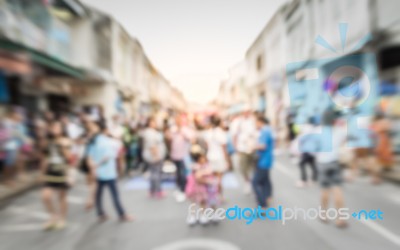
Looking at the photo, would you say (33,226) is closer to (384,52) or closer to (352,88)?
(352,88)

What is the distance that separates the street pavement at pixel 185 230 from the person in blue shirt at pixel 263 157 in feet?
1.45

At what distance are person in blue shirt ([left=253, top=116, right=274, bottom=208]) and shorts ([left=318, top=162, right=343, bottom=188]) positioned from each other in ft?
2.37

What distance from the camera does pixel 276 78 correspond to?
5.33 metres

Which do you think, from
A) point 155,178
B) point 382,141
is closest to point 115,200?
point 155,178

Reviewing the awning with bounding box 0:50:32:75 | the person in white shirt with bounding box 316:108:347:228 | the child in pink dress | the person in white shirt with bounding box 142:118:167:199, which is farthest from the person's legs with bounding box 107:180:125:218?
the awning with bounding box 0:50:32:75

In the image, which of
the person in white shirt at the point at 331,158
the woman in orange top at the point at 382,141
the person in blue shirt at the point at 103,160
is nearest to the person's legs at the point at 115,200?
the person in blue shirt at the point at 103,160

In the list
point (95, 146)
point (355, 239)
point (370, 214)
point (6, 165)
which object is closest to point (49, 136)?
point (95, 146)

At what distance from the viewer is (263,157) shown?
4492 millimetres

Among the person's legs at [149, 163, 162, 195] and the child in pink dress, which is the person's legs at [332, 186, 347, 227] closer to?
the child in pink dress

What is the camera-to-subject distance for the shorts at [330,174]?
3.97m

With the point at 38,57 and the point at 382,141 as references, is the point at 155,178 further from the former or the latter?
the point at 382,141

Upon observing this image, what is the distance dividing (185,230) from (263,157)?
146 cm

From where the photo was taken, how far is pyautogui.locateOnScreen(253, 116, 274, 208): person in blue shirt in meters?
4.46

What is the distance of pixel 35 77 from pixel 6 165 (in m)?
3.75
